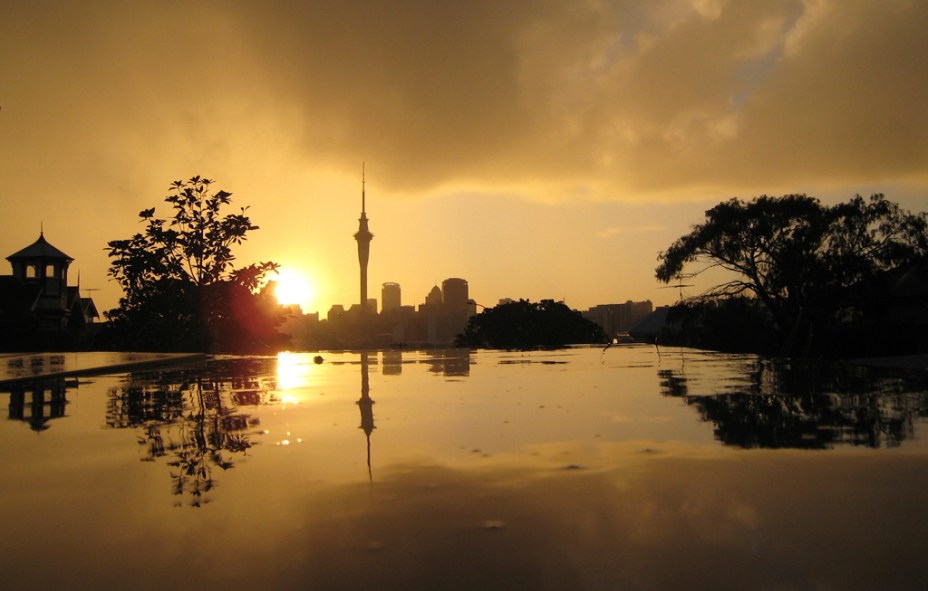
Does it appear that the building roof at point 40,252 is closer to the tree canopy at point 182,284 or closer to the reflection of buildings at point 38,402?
the tree canopy at point 182,284

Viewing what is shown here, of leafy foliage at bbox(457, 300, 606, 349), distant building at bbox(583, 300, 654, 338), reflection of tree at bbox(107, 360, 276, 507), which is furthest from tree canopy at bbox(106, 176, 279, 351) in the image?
distant building at bbox(583, 300, 654, 338)

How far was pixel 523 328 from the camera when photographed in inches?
3130

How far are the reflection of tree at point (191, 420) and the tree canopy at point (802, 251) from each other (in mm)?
31332

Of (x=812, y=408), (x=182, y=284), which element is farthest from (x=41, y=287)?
(x=812, y=408)

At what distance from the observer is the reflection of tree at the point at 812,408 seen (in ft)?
25.1

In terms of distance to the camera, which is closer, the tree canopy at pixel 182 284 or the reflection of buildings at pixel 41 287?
the tree canopy at pixel 182 284

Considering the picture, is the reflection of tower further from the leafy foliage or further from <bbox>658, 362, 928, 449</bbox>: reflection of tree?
the leafy foliage

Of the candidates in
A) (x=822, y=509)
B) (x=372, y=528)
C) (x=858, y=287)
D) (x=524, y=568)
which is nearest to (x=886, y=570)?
(x=822, y=509)

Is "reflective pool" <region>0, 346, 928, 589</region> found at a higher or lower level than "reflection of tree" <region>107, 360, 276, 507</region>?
lower

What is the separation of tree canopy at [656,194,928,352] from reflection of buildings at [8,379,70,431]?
33.4 meters

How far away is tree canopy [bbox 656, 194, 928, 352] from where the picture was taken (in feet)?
131

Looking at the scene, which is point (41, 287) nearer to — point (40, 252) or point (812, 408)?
point (40, 252)

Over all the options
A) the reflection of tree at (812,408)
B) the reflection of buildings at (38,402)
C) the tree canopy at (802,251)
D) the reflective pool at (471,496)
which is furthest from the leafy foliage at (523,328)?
the reflective pool at (471,496)

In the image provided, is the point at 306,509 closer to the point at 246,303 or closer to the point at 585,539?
the point at 585,539
